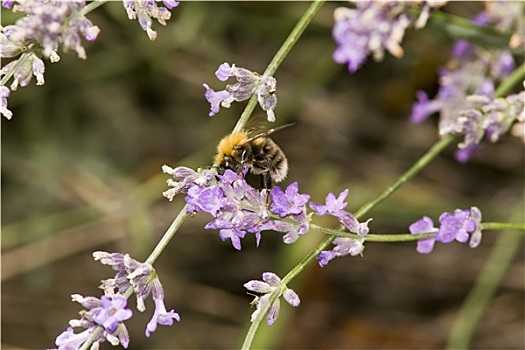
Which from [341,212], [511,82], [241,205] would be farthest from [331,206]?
[511,82]

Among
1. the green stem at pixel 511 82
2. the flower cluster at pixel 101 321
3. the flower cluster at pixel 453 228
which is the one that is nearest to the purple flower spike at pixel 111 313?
the flower cluster at pixel 101 321

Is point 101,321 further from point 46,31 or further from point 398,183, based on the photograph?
point 398,183

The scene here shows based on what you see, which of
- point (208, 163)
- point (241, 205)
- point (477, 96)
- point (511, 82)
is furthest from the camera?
point (208, 163)

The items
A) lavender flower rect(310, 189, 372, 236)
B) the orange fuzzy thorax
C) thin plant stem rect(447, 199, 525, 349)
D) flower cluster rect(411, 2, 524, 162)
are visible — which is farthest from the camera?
thin plant stem rect(447, 199, 525, 349)

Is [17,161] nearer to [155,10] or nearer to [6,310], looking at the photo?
[6,310]

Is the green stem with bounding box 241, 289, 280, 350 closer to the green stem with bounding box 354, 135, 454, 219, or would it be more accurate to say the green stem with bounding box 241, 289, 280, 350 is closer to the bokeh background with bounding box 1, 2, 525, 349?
the green stem with bounding box 354, 135, 454, 219

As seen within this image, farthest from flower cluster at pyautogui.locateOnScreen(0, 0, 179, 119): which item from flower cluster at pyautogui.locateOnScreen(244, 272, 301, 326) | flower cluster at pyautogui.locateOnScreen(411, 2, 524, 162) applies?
flower cluster at pyautogui.locateOnScreen(411, 2, 524, 162)

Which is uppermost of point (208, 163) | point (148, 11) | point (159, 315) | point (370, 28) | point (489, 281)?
point (148, 11)
